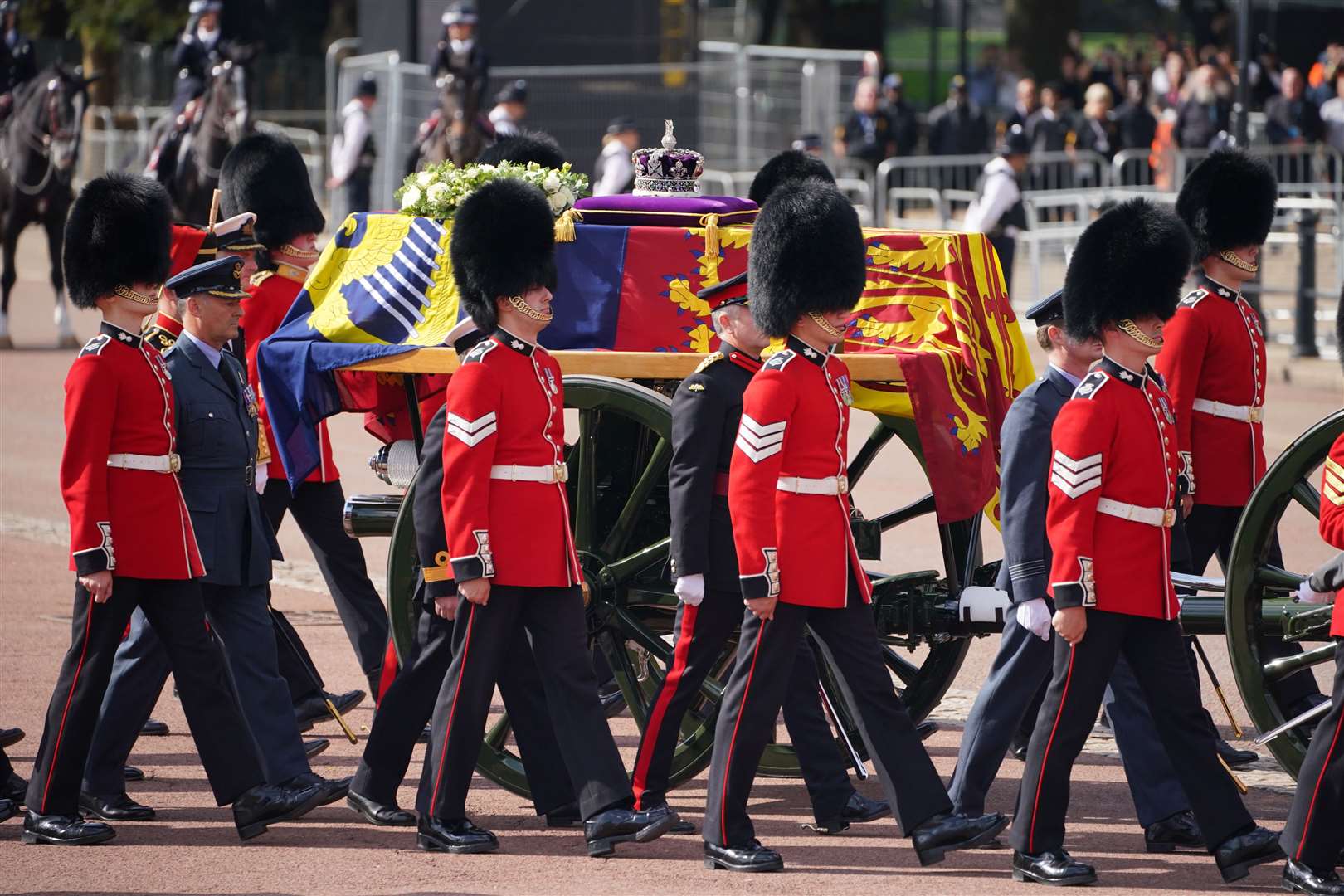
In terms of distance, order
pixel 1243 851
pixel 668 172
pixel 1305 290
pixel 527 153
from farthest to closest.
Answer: pixel 1305 290, pixel 527 153, pixel 668 172, pixel 1243 851

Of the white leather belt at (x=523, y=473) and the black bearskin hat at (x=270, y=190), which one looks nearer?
the white leather belt at (x=523, y=473)

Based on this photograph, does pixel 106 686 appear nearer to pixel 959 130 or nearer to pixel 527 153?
pixel 527 153

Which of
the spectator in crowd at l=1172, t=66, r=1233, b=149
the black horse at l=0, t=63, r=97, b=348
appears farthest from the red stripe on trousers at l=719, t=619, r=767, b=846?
the spectator in crowd at l=1172, t=66, r=1233, b=149

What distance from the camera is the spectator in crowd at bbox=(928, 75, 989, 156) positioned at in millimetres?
20000

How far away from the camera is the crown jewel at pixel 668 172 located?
21.9ft

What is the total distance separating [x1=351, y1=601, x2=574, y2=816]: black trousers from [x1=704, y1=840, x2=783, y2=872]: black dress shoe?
0.51 metres

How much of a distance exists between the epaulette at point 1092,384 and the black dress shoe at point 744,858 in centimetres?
127

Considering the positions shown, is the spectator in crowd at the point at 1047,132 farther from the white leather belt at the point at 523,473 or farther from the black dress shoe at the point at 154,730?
the white leather belt at the point at 523,473

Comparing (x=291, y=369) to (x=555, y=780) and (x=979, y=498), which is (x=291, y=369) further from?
(x=979, y=498)

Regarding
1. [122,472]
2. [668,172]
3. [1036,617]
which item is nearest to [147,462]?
[122,472]

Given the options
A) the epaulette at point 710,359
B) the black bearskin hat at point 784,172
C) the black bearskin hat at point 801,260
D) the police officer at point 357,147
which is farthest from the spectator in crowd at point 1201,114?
the epaulette at point 710,359

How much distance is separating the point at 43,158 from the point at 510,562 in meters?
11.8

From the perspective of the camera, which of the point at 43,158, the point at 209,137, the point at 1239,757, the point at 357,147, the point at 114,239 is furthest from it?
the point at 357,147

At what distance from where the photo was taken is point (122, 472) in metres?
5.36
